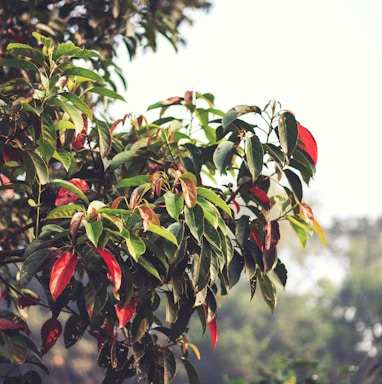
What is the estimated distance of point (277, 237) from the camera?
1.37 meters

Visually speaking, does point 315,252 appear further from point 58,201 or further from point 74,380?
point 58,201

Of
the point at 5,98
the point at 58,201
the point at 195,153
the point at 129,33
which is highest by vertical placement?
the point at 129,33

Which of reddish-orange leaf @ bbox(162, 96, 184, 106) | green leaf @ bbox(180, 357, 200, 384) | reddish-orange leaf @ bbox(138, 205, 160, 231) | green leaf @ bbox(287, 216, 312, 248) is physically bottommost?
green leaf @ bbox(180, 357, 200, 384)

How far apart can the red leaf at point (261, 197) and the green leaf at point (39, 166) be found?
50cm

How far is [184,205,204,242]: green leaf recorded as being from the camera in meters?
1.16

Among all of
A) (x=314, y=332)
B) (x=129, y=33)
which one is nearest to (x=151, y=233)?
(x=129, y=33)

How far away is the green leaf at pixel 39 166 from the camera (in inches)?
Answer: 50.7

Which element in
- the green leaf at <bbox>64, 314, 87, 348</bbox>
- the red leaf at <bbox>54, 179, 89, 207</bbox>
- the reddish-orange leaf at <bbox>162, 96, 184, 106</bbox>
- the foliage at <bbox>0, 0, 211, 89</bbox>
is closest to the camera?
the red leaf at <bbox>54, 179, 89, 207</bbox>

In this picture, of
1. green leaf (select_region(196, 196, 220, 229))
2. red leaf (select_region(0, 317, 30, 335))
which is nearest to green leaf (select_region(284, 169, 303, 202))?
green leaf (select_region(196, 196, 220, 229))

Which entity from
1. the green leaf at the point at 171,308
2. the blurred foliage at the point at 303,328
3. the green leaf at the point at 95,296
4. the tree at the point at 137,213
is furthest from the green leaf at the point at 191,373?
the blurred foliage at the point at 303,328

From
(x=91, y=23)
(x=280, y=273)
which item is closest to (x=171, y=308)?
(x=280, y=273)

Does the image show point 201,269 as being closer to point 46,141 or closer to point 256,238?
point 256,238

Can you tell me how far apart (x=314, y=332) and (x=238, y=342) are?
2934 mm

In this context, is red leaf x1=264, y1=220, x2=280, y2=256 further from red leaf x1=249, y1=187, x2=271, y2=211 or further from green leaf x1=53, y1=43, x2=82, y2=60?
green leaf x1=53, y1=43, x2=82, y2=60
